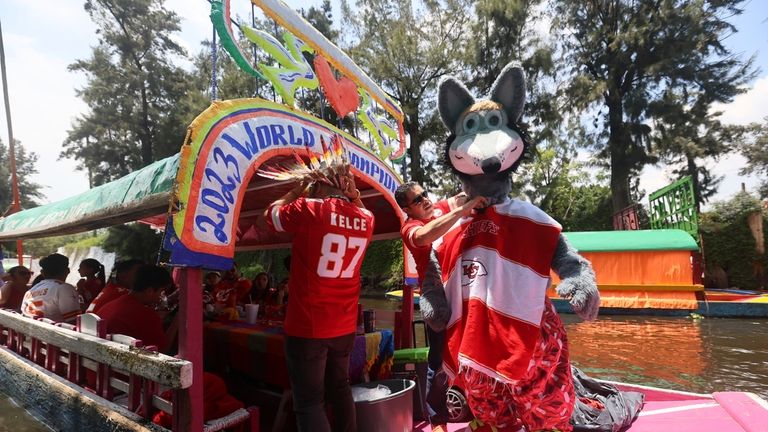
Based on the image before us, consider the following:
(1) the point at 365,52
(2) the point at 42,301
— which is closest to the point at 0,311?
(2) the point at 42,301

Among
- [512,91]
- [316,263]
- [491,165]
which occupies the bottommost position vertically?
[316,263]

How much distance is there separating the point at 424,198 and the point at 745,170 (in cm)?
3035

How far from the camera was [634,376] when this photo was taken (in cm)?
782

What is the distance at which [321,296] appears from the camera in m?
2.68

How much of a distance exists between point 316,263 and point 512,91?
1473 mm

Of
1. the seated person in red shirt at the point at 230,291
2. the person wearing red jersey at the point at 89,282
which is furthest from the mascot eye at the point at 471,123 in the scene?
the person wearing red jersey at the point at 89,282

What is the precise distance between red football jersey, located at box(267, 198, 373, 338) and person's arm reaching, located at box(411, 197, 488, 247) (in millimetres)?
707

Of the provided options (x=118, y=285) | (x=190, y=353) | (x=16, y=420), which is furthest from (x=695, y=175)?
(x=16, y=420)

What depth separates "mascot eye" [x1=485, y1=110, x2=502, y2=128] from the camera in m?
2.29

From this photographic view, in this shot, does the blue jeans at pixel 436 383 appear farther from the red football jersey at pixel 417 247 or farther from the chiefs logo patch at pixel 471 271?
the chiefs logo patch at pixel 471 271

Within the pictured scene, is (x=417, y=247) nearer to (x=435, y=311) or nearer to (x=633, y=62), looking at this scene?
(x=435, y=311)

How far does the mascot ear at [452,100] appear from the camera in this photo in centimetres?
246

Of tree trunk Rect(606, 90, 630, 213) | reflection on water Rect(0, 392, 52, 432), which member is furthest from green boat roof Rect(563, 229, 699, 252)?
reflection on water Rect(0, 392, 52, 432)

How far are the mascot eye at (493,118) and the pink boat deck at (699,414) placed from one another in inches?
85.3
